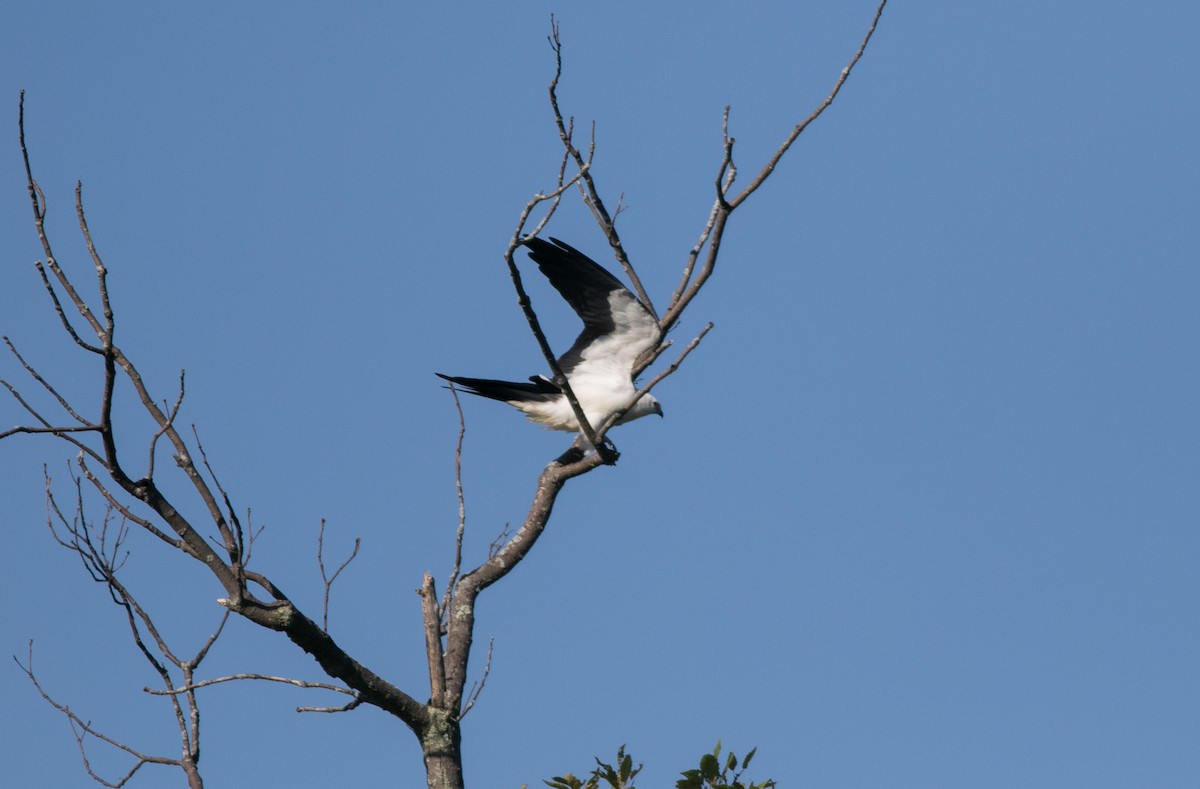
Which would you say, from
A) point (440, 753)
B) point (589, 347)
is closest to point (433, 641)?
point (440, 753)

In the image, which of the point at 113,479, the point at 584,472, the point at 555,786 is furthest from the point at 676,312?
the point at 113,479

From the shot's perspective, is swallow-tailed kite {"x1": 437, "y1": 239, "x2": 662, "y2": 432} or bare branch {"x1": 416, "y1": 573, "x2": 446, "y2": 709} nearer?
bare branch {"x1": 416, "y1": 573, "x2": 446, "y2": 709}

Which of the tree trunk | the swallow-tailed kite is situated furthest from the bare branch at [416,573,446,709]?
the swallow-tailed kite

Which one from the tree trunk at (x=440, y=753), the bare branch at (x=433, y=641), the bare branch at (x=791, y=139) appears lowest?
the tree trunk at (x=440, y=753)

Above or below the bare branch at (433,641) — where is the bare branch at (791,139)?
above

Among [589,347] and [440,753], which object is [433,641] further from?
[589,347]

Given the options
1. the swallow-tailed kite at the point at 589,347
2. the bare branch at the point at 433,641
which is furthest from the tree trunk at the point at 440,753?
the swallow-tailed kite at the point at 589,347

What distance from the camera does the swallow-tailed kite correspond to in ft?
21.3

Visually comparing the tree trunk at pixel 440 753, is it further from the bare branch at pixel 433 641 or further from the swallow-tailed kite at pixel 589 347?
the swallow-tailed kite at pixel 589 347

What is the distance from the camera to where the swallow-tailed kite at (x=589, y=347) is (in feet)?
21.3

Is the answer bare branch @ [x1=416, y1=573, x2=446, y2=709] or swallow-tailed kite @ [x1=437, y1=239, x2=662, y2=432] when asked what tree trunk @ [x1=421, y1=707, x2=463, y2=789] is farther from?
swallow-tailed kite @ [x1=437, y1=239, x2=662, y2=432]

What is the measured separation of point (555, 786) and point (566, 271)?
2.94m

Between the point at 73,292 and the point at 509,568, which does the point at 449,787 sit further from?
the point at 73,292

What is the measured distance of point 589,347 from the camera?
22.2ft
